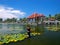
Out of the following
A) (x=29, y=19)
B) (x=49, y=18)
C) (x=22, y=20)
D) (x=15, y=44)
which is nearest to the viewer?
(x=15, y=44)

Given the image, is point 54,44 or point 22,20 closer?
point 54,44

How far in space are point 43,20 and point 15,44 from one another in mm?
71996

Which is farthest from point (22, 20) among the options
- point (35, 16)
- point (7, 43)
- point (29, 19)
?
point (7, 43)

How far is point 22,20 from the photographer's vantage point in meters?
112

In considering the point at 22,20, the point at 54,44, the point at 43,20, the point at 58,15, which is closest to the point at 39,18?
the point at 43,20

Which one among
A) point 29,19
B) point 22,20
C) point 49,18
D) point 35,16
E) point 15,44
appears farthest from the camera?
point 22,20

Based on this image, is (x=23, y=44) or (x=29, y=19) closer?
(x=23, y=44)

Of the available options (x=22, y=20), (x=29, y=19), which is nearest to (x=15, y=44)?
(x=29, y=19)

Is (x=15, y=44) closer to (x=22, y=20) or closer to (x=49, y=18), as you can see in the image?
(x=49, y=18)

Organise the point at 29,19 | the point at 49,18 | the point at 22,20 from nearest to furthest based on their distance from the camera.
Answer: the point at 29,19
the point at 49,18
the point at 22,20

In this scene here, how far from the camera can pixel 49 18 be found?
97688mm

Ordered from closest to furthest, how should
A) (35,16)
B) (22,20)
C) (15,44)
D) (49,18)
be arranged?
(15,44)
(35,16)
(49,18)
(22,20)

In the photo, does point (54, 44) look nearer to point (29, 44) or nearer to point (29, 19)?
point (29, 44)

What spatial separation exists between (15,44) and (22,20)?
95.1 m
